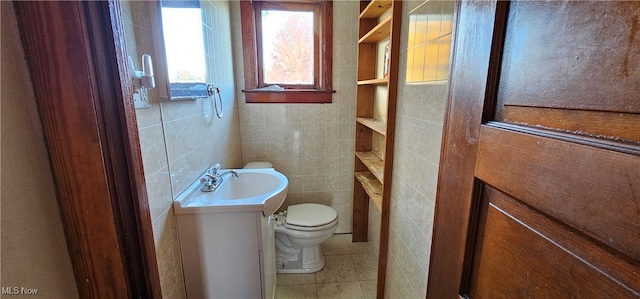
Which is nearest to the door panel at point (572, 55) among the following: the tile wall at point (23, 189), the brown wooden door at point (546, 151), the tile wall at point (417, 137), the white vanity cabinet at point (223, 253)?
the brown wooden door at point (546, 151)

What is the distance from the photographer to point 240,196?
1567mm

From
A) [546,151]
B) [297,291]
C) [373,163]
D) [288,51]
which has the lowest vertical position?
[297,291]

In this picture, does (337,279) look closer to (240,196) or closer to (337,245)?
(337,245)

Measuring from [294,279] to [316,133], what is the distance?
1.17 m

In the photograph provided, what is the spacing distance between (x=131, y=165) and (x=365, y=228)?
219 cm

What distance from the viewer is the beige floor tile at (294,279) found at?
1926mm

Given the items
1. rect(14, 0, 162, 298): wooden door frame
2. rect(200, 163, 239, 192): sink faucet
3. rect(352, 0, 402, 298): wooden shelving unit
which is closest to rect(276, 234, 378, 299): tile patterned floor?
rect(352, 0, 402, 298): wooden shelving unit

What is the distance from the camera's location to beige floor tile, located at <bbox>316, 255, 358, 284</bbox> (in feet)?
6.41

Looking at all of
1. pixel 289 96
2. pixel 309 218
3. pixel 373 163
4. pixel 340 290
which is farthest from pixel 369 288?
pixel 289 96

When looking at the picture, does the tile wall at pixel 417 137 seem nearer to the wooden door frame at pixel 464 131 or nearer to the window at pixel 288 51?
the wooden door frame at pixel 464 131

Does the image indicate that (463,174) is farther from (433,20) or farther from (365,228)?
(365,228)

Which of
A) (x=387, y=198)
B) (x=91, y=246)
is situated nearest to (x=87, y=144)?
(x=91, y=246)

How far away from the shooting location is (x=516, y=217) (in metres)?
0.46

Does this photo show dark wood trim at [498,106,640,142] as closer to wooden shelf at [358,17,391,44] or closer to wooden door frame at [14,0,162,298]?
wooden door frame at [14,0,162,298]
